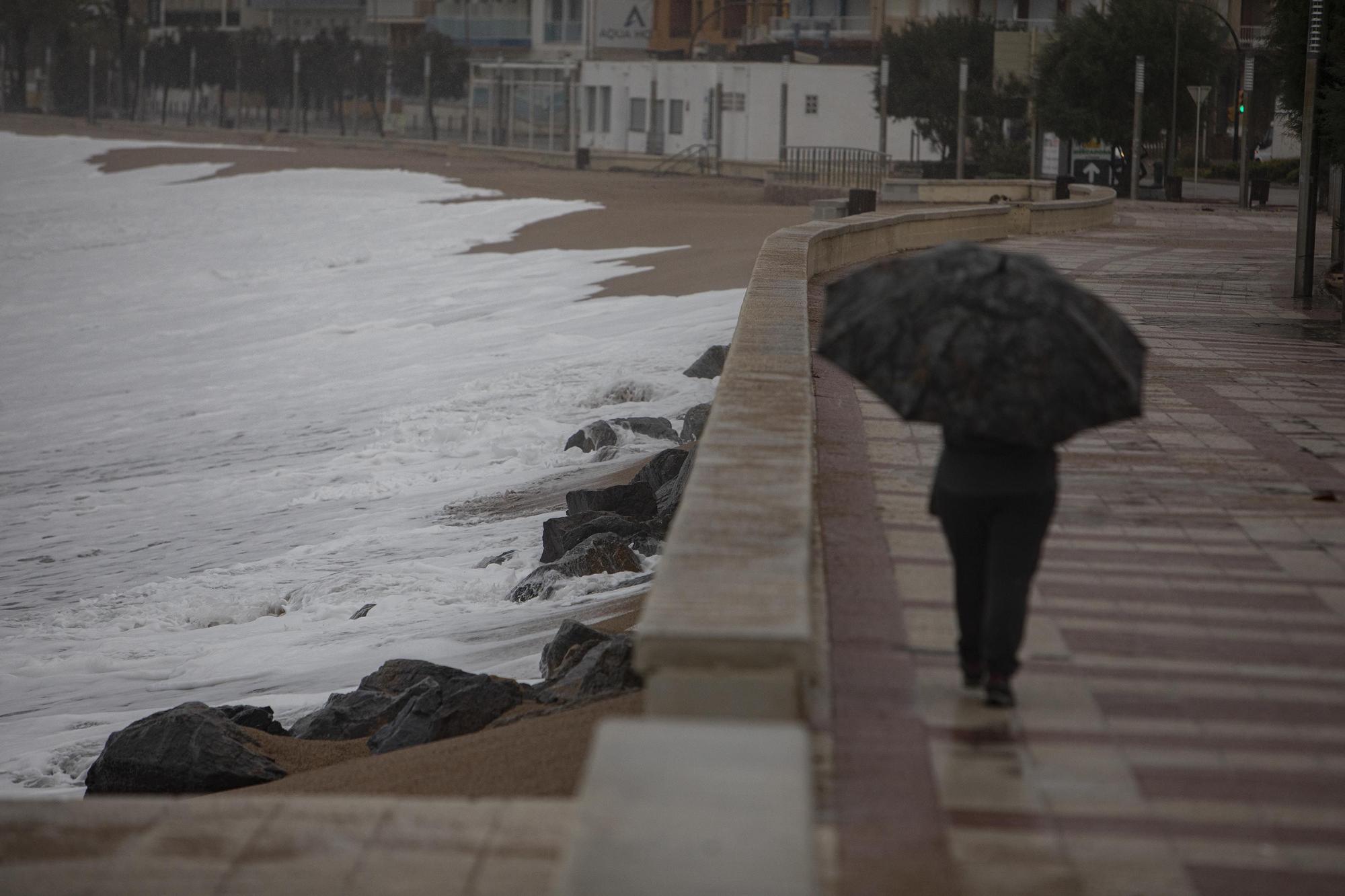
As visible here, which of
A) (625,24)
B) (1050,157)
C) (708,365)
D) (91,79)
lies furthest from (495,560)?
(91,79)

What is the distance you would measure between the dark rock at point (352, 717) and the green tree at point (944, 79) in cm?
4065

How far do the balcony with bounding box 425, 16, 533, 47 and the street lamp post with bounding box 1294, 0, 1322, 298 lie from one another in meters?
65.8

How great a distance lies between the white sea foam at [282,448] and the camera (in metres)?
11.5

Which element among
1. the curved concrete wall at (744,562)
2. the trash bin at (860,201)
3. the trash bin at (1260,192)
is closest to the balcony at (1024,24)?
the trash bin at (1260,192)

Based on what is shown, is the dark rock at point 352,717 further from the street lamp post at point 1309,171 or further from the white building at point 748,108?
the white building at point 748,108

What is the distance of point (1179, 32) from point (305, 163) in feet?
112

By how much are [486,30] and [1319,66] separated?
230 ft

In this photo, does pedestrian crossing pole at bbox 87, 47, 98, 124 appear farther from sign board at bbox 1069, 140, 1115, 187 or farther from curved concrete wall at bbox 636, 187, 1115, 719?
curved concrete wall at bbox 636, 187, 1115, 719

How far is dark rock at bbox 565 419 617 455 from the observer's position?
16.6m

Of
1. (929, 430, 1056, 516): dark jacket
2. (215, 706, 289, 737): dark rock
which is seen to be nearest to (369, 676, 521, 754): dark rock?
(215, 706, 289, 737): dark rock

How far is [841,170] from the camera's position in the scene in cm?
4359

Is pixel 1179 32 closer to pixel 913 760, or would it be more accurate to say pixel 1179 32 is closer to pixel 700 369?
pixel 700 369

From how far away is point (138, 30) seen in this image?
10938cm

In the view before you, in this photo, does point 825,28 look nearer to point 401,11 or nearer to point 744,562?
point 401,11
